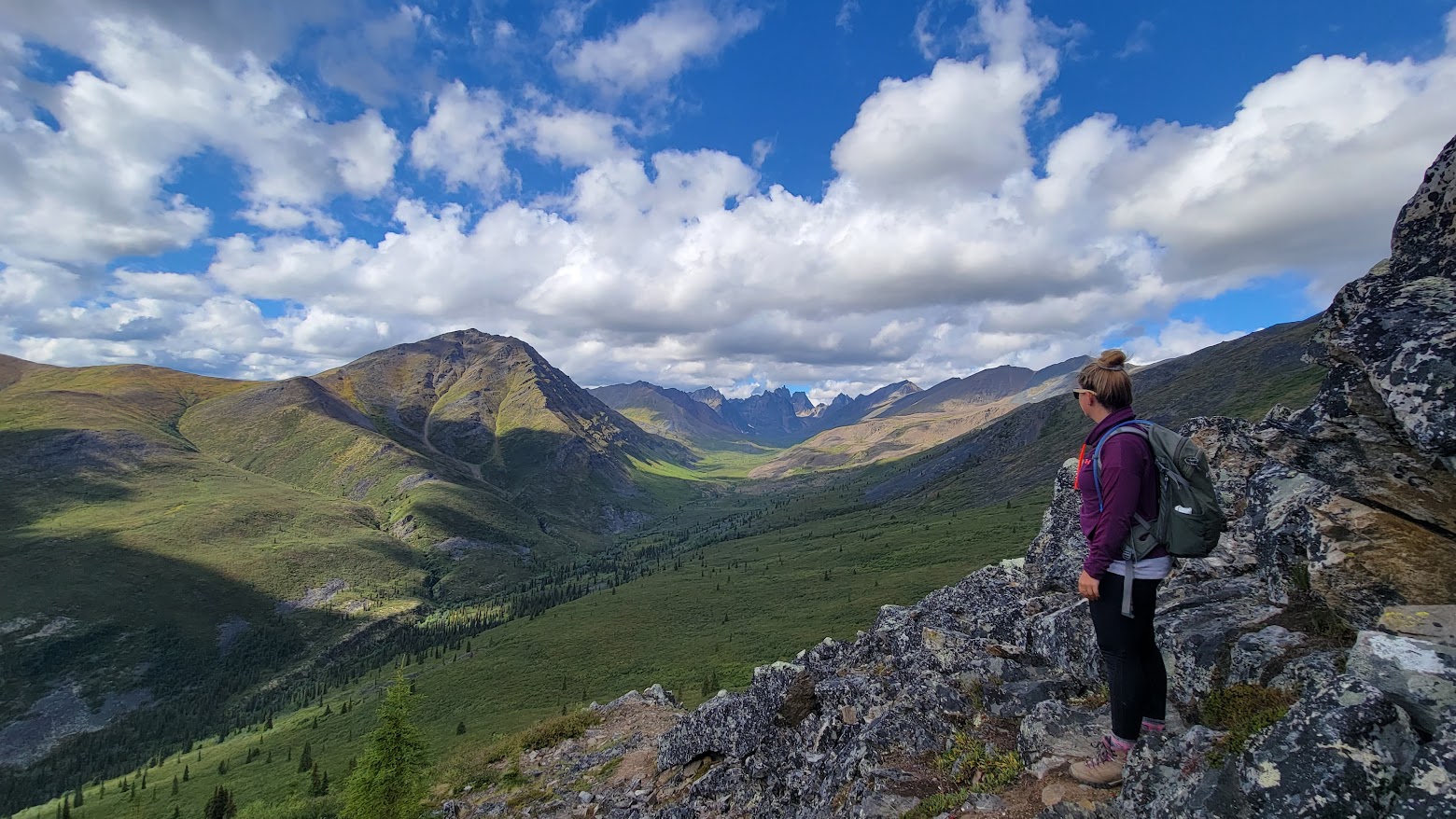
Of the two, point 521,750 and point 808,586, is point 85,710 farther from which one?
point 521,750

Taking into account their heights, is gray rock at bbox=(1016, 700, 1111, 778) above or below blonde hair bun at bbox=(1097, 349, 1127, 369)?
below

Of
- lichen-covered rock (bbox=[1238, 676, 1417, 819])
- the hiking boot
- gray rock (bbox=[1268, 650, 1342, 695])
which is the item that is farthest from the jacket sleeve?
the hiking boot

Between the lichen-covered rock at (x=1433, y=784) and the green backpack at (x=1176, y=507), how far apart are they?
7.75ft

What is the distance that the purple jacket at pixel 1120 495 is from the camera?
25.6 ft

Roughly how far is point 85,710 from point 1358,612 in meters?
273

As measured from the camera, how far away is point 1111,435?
812 cm

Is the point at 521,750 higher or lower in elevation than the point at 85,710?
higher

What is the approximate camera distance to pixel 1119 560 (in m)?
8.16

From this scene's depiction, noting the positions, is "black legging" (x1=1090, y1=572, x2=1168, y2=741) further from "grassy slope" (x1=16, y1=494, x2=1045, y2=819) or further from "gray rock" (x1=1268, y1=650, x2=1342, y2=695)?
"grassy slope" (x1=16, y1=494, x2=1045, y2=819)

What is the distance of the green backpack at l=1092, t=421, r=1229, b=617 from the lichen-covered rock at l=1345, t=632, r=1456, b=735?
197 cm

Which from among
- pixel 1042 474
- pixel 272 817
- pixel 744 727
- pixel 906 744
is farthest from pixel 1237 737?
pixel 1042 474

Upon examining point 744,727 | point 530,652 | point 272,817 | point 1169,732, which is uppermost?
point 1169,732

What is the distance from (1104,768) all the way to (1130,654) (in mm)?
2611

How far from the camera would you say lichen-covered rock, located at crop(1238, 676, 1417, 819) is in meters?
6.01
